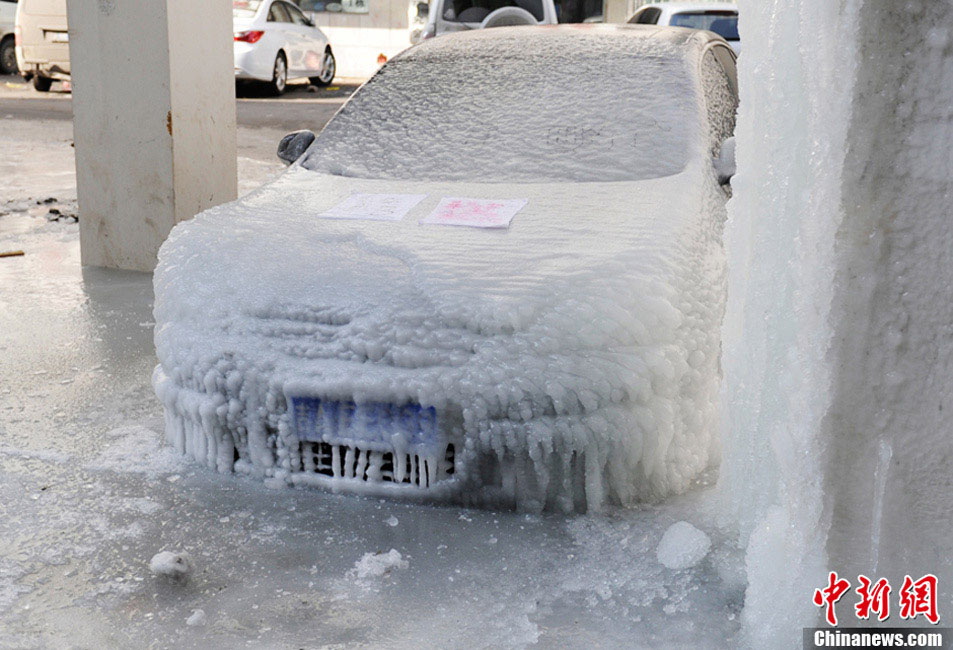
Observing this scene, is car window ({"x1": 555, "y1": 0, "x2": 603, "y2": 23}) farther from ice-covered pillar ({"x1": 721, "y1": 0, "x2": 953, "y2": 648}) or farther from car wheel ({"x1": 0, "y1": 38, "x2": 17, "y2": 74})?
ice-covered pillar ({"x1": 721, "y1": 0, "x2": 953, "y2": 648})

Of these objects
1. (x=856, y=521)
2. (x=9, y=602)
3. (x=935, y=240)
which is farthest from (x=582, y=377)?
(x=9, y=602)

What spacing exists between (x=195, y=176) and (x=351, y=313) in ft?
10.4

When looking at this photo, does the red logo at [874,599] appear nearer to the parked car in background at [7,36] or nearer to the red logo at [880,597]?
the red logo at [880,597]

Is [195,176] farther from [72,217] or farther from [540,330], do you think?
[540,330]

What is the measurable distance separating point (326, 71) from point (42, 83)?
4271mm

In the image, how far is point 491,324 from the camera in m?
2.58

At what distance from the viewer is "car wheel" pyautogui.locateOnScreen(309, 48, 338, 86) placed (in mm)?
16555

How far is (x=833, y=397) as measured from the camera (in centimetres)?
189

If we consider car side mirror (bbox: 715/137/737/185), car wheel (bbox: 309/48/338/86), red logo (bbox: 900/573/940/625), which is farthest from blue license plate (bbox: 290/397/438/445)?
car wheel (bbox: 309/48/338/86)

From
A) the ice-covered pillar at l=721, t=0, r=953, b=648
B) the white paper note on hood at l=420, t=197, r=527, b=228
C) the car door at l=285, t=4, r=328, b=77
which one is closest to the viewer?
the ice-covered pillar at l=721, t=0, r=953, b=648

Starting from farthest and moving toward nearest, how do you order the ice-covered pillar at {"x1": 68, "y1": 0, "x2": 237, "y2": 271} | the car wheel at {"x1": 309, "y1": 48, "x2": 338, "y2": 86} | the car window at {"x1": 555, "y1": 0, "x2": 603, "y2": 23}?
1. the car wheel at {"x1": 309, "y1": 48, "x2": 338, "y2": 86}
2. the car window at {"x1": 555, "y1": 0, "x2": 603, "y2": 23}
3. the ice-covered pillar at {"x1": 68, "y1": 0, "x2": 237, "y2": 271}

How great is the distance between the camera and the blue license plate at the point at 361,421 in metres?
2.61

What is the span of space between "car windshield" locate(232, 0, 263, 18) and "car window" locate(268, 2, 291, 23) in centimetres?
21

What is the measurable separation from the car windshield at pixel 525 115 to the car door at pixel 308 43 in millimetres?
12007
